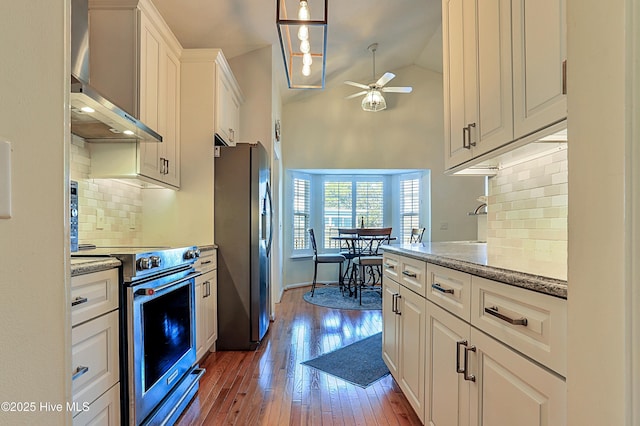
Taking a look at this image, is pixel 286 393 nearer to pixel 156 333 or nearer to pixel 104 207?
pixel 156 333

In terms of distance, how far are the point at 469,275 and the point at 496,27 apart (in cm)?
106

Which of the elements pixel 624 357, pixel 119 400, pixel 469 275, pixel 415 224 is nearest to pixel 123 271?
pixel 119 400

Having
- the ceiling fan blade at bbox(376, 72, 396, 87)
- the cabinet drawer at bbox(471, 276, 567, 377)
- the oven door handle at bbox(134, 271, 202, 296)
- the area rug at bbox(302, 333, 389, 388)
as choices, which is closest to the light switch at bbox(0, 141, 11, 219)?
the cabinet drawer at bbox(471, 276, 567, 377)

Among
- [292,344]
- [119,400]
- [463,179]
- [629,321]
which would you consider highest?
[463,179]

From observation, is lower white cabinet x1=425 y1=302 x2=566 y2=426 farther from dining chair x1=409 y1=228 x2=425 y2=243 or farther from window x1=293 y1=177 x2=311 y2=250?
window x1=293 y1=177 x2=311 y2=250

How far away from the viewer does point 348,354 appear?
262 cm

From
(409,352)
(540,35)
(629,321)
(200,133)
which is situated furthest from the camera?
(200,133)

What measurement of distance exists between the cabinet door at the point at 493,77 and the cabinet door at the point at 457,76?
0.07 metres

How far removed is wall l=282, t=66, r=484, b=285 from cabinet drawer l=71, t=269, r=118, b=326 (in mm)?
4042

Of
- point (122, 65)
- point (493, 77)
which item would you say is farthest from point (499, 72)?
point (122, 65)

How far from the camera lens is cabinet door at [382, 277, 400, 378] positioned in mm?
1956

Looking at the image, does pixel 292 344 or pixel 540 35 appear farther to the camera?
pixel 292 344

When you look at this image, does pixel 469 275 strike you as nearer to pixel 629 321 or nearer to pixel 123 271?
pixel 629 321

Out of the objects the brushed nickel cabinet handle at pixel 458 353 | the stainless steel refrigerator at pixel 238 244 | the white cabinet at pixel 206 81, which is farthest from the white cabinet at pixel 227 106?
the brushed nickel cabinet handle at pixel 458 353
